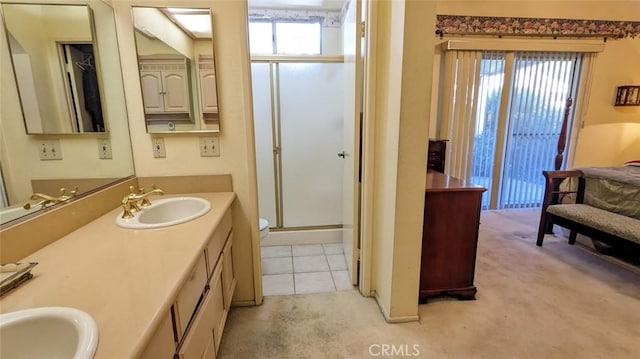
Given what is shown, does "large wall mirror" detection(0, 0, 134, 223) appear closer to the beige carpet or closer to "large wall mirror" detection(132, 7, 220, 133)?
"large wall mirror" detection(132, 7, 220, 133)

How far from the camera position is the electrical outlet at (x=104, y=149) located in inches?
61.1

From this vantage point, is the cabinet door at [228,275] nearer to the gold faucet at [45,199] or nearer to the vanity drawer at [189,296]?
the vanity drawer at [189,296]

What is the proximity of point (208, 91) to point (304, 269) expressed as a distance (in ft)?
5.26

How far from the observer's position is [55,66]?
130cm

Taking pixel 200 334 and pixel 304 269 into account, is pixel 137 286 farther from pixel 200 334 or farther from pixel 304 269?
pixel 304 269

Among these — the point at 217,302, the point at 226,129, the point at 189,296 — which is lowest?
the point at 217,302

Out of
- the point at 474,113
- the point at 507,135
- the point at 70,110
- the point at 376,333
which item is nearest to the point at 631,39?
the point at 507,135

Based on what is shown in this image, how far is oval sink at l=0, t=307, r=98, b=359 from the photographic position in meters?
0.66

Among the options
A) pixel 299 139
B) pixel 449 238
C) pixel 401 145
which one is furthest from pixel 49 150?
pixel 449 238

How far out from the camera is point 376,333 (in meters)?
1.74

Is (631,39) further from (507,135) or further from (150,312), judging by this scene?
(150,312)

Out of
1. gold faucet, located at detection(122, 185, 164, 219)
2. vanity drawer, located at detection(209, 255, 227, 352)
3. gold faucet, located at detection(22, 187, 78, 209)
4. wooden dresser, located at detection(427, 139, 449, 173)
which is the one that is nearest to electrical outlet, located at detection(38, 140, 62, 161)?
gold faucet, located at detection(22, 187, 78, 209)

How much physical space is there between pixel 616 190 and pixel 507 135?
56.0 inches

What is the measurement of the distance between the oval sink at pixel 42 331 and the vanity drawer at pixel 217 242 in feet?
2.01
